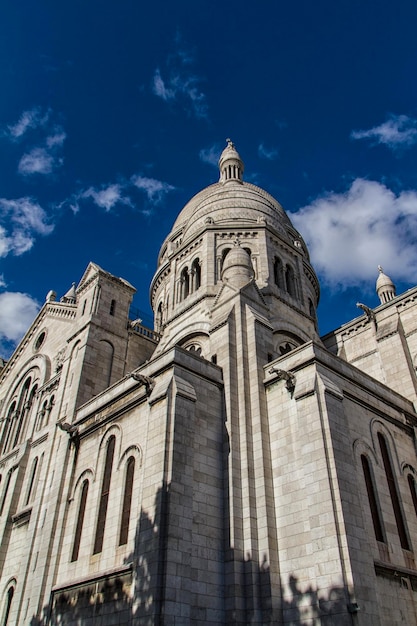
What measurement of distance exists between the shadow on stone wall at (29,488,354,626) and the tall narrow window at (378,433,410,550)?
16.8 ft

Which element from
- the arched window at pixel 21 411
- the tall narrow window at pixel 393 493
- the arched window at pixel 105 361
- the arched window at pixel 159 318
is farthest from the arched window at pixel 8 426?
the tall narrow window at pixel 393 493

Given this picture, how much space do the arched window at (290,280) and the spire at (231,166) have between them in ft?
43.6

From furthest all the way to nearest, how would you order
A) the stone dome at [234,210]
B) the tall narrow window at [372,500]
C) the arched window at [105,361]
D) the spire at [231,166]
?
1. the spire at [231,166]
2. the stone dome at [234,210]
3. the arched window at [105,361]
4. the tall narrow window at [372,500]

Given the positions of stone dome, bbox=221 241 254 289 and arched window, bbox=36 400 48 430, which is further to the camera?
arched window, bbox=36 400 48 430

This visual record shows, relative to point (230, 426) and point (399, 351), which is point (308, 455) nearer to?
point (230, 426)

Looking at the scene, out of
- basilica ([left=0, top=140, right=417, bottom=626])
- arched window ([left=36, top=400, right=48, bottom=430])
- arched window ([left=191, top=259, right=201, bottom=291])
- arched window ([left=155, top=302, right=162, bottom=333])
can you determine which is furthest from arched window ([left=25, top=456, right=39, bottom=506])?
arched window ([left=191, top=259, right=201, bottom=291])

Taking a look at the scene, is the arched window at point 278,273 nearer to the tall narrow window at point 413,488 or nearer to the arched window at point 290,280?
the arched window at point 290,280

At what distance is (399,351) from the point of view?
2583 cm

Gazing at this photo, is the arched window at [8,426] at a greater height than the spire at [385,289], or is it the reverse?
the spire at [385,289]

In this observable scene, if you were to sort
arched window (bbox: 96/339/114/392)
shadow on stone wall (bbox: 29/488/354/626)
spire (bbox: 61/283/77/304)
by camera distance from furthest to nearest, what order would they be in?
1. spire (bbox: 61/283/77/304)
2. arched window (bbox: 96/339/114/392)
3. shadow on stone wall (bbox: 29/488/354/626)

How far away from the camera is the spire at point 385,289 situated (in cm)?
3353

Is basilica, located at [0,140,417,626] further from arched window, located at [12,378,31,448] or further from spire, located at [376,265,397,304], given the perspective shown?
spire, located at [376,265,397,304]

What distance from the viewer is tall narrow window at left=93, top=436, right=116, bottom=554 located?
18.5m

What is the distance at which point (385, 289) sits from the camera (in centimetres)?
3384
